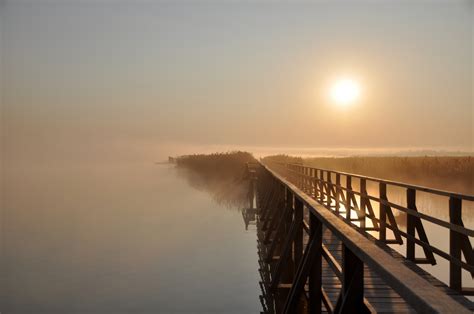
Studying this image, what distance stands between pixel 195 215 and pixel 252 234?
9.27 metres

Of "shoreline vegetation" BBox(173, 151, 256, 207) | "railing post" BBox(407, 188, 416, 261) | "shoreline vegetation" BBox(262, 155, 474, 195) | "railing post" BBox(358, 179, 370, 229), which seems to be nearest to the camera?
"railing post" BBox(407, 188, 416, 261)

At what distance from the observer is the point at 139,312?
14.2 meters

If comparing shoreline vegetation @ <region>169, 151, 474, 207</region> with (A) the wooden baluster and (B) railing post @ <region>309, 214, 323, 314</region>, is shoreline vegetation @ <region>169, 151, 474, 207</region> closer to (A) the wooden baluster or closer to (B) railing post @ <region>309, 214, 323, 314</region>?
(A) the wooden baluster

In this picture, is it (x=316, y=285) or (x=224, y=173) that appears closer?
(x=316, y=285)

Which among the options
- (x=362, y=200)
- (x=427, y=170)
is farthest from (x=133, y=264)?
(x=427, y=170)

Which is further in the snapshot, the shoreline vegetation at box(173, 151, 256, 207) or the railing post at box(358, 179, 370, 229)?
the shoreline vegetation at box(173, 151, 256, 207)

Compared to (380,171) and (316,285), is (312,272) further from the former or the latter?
(380,171)

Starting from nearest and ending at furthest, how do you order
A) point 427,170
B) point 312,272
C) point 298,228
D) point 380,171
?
1. point 312,272
2. point 298,228
3. point 427,170
4. point 380,171

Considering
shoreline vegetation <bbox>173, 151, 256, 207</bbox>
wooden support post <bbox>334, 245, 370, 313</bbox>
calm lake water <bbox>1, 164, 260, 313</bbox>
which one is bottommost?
calm lake water <bbox>1, 164, 260, 313</bbox>

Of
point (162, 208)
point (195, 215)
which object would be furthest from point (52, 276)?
point (162, 208)

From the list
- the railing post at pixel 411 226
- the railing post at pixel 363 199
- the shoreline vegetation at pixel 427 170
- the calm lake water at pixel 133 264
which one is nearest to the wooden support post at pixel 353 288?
the railing post at pixel 411 226

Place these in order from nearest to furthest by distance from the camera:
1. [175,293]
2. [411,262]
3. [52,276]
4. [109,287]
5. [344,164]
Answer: [411,262] < [175,293] < [109,287] < [52,276] < [344,164]

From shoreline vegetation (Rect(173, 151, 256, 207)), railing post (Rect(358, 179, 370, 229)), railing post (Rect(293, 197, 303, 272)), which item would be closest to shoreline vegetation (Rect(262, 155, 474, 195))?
shoreline vegetation (Rect(173, 151, 256, 207))

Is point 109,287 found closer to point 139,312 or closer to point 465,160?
point 139,312
